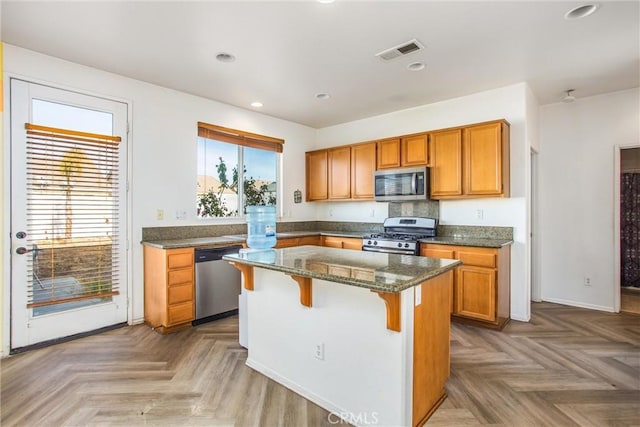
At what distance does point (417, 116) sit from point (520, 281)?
2.44m

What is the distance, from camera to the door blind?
2.94 meters

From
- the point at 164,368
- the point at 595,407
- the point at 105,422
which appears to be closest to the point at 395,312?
the point at 595,407

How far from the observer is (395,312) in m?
1.70

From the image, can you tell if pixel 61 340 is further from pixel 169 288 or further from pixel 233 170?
pixel 233 170

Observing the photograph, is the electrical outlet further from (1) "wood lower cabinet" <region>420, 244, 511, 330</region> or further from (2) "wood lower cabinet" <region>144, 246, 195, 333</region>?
(1) "wood lower cabinet" <region>420, 244, 511, 330</region>

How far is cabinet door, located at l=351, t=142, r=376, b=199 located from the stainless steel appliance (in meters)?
0.54

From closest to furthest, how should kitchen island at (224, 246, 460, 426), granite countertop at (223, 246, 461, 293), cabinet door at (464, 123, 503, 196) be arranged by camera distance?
granite countertop at (223, 246, 461, 293)
kitchen island at (224, 246, 460, 426)
cabinet door at (464, 123, 503, 196)

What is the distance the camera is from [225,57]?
303 centimetres

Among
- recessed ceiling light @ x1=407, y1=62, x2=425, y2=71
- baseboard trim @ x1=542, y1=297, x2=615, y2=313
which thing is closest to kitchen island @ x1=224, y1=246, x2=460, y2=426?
recessed ceiling light @ x1=407, y1=62, x2=425, y2=71

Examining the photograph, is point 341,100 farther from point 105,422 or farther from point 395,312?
point 105,422

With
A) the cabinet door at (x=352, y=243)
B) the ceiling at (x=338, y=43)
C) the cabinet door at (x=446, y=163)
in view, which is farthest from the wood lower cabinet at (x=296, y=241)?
the ceiling at (x=338, y=43)

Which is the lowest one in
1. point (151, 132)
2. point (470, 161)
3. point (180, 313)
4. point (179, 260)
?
point (180, 313)

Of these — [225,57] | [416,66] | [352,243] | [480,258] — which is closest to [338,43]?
[416,66]

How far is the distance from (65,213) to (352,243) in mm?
3235
